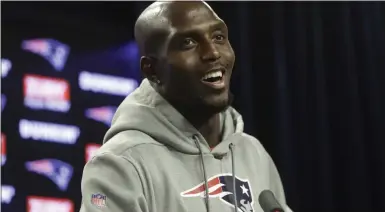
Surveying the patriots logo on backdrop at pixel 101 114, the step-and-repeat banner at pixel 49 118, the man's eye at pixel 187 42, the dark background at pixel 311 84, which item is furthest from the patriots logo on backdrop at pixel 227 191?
the dark background at pixel 311 84

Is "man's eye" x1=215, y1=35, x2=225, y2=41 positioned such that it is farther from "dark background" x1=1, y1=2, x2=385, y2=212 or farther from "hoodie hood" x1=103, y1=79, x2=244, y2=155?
"dark background" x1=1, y1=2, x2=385, y2=212

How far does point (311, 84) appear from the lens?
3.77m

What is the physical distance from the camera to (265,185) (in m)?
1.54

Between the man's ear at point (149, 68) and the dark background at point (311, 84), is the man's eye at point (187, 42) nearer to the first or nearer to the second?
the man's ear at point (149, 68)

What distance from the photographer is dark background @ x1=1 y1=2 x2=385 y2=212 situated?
12.0 feet

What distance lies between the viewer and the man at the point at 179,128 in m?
1.35

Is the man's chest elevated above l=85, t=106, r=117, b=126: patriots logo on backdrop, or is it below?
above

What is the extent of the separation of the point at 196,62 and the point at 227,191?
0.76 ft

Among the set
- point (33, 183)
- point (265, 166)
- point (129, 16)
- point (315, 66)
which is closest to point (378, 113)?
point (315, 66)

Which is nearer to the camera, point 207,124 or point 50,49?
point 207,124

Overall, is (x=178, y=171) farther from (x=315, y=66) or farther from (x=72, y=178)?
(x=315, y=66)

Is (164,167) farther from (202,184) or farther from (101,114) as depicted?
(101,114)

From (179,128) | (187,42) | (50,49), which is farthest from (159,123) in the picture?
(50,49)

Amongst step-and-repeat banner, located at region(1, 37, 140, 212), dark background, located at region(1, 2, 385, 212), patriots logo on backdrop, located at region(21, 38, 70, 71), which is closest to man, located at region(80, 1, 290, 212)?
step-and-repeat banner, located at region(1, 37, 140, 212)
